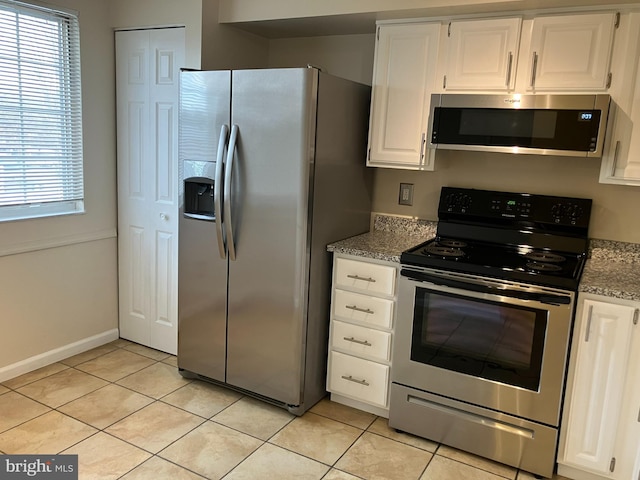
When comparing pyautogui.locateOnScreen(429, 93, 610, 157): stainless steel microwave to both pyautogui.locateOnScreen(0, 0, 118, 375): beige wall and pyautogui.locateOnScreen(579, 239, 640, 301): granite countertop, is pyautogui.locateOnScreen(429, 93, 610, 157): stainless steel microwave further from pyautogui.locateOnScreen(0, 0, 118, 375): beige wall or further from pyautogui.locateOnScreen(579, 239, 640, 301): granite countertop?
pyautogui.locateOnScreen(0, 0, 118, 375): beige wall

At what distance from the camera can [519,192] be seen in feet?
9.47

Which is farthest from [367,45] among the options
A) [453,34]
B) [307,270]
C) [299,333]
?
[299,333]

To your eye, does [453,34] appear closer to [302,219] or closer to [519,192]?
[519,192]

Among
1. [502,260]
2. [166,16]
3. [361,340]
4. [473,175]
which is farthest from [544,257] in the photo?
[166,16]

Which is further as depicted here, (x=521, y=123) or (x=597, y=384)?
(x=521, y=123)

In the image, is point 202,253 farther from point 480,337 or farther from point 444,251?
point 480,337

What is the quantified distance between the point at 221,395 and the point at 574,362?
181 cm

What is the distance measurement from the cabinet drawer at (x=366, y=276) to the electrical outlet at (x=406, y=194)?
663 millimetres

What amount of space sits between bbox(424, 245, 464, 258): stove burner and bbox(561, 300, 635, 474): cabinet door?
1.97 feet

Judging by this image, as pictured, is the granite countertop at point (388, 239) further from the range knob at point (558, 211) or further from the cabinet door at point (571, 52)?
the cabinet door at point (571, 52)

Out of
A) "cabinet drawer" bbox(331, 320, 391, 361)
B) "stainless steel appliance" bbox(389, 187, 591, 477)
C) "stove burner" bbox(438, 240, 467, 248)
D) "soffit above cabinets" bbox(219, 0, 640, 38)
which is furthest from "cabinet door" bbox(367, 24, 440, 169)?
"cabinet drawer" bbox(331, 320, 391, 361)

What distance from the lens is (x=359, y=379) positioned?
2.82 meters

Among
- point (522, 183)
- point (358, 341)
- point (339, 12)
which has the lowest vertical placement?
point (358, 341)

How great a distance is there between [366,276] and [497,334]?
2.26 feet
